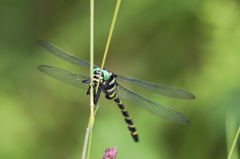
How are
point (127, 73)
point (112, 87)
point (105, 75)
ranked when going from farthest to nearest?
point (127, 73), point (112, 87), point (105, 75)

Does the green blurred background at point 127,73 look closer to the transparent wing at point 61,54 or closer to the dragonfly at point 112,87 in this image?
the dragonfly at point 112,87

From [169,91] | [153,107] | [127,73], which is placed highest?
[127,73]

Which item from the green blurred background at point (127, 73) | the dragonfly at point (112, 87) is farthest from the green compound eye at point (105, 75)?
the green blurred background at point (127, 73)

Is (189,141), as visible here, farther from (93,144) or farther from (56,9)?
(56,9)

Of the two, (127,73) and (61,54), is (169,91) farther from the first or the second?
(127,73)

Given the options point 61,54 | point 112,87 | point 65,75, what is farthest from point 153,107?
point 61,54

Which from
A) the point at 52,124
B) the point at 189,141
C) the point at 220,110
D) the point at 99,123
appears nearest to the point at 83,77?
the point at 99,123

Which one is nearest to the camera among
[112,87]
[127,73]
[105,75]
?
[105,75]
